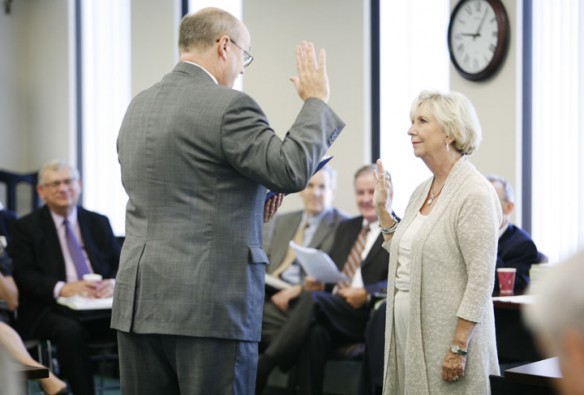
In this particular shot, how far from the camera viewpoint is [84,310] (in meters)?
5.18

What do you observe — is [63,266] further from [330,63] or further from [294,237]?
[330,63]

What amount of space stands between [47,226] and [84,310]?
615 mm

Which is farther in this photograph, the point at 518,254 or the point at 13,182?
the point at 13,182

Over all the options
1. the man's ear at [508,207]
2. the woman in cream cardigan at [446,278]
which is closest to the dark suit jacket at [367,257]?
the man's ear at [508,207]

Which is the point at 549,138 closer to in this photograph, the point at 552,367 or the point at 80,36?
the point at 552,367

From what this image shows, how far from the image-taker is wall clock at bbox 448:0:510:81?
5301 millimetres

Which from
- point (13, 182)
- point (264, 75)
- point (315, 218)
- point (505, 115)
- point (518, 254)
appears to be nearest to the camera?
point (518, 254)

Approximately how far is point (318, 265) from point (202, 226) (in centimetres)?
272

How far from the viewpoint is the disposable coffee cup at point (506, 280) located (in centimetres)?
414

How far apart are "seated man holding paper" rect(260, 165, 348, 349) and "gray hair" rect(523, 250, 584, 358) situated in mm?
4208

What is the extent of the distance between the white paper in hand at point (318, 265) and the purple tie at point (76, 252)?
132cm

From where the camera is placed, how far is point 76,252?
550 centimetres

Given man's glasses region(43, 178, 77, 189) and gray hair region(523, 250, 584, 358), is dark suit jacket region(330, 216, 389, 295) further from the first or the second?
gray hair region(523, 250, 584, 358)

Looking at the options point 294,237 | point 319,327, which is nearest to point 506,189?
point 319,327
